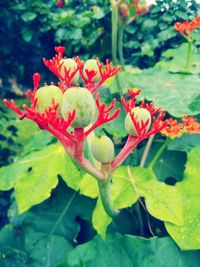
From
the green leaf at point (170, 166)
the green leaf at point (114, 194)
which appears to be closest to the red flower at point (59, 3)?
the green leaf at point (170, 166)

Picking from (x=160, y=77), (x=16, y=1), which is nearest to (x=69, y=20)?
(x=16, y=1)

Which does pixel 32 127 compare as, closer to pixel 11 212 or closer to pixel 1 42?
pixel 1 42

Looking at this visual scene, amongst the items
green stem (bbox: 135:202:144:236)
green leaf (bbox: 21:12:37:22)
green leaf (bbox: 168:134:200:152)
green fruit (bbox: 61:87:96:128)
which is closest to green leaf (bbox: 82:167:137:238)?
green stem (bbox: 135:202:144:236)

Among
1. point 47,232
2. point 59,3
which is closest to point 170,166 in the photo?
point 47,232

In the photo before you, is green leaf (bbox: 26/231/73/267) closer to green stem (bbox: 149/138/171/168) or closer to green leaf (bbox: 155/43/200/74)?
green stem (bbox: 149/138/171/168)

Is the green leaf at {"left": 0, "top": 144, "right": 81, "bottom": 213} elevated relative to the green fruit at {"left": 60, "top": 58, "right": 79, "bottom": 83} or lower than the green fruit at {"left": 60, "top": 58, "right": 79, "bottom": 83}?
lower
